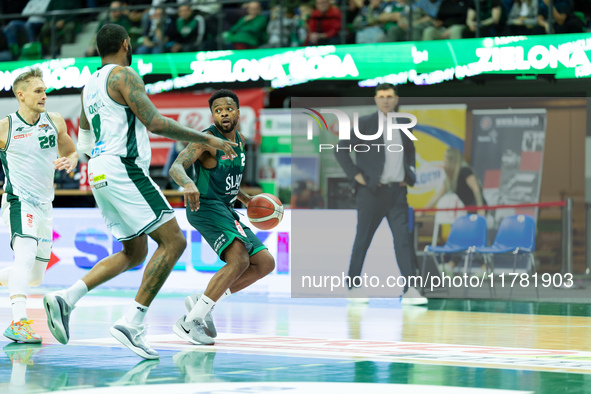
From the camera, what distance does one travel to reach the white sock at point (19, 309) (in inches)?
273

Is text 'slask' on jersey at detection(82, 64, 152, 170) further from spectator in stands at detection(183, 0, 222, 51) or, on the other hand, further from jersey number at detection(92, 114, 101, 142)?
spectator in stands at detection(183, 0, 222, 51)

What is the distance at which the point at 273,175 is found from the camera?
16.2 metres

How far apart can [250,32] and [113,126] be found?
35.1 ft

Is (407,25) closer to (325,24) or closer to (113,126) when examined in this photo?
(325,24)

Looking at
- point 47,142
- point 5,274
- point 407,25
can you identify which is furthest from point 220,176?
point 407,25

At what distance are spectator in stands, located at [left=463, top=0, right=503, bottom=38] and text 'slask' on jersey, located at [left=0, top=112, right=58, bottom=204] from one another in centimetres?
881

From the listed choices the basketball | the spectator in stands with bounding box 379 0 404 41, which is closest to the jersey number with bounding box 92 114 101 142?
the basketball

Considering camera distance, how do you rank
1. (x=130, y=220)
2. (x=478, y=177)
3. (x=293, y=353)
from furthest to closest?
(x=478, y=177) < (x=293, y=353) < (x=130, y=220)

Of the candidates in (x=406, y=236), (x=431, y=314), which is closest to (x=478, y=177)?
(x=406, y=236)

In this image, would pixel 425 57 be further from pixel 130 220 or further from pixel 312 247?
pixel 130 220

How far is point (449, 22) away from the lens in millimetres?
15180

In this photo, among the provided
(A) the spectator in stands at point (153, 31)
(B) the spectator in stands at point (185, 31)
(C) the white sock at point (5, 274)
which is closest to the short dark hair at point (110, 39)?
(C) the white sock at point (5, 274)

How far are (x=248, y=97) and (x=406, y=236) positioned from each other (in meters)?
5.70

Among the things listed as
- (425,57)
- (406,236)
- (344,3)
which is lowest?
(406,236)
